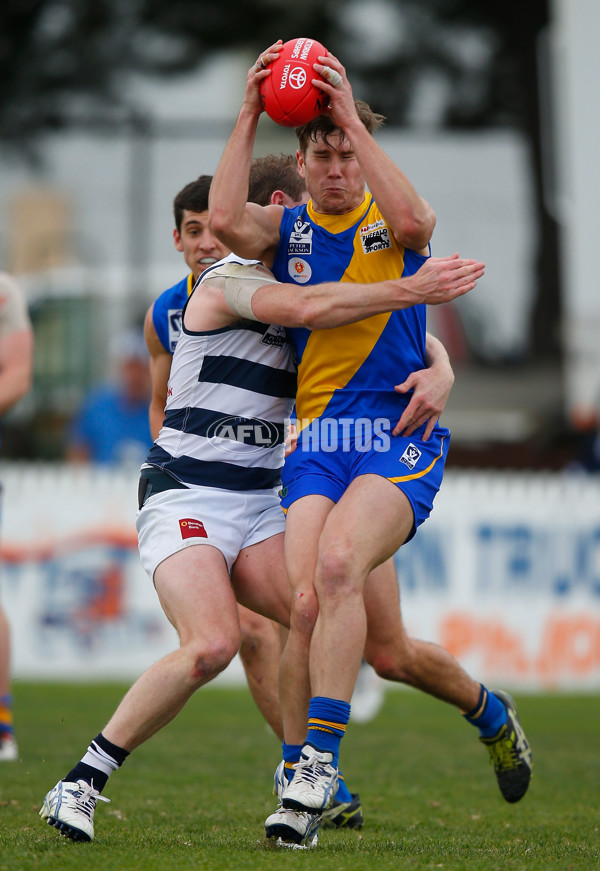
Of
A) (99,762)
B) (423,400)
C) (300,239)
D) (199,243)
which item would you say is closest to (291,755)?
(99,762)

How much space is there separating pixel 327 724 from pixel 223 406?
1342 mm

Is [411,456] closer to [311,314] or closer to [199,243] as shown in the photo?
[311,314]

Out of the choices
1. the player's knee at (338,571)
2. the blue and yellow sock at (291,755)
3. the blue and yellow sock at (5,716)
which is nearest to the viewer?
the player's knee at (338,571)

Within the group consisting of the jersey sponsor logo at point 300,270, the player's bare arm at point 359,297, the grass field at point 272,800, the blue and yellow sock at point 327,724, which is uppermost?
the jersey sponsor logo at point 300,270

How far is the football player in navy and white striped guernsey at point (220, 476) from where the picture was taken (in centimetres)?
476

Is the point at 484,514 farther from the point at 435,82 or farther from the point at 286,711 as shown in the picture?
the point at 435,82

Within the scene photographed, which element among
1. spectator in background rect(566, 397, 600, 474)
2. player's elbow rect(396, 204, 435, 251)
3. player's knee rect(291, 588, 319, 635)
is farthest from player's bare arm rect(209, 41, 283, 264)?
spectator in background rect(566, 397, 600, 474)

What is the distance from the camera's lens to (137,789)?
6.28 m

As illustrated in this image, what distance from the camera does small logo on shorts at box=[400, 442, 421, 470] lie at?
5.16 meters

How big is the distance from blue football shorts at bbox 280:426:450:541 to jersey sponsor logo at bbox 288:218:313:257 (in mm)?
780

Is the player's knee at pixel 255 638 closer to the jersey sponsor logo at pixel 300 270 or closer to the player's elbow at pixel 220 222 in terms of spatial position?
the jersey sponsor logo at pixel 300 270

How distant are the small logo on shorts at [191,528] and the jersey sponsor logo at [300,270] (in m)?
1.08

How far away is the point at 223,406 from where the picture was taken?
5.23 metres

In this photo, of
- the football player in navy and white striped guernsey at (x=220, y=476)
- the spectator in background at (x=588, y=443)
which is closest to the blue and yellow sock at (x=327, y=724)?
the football player in navy and white striped guernsey at (x=220, y=476)
